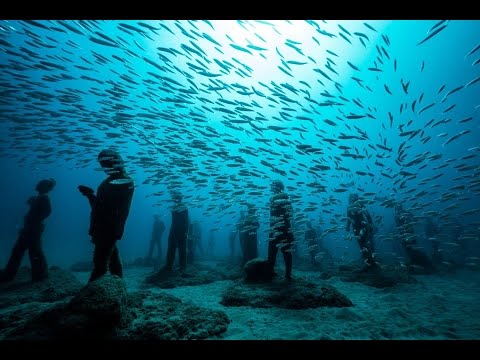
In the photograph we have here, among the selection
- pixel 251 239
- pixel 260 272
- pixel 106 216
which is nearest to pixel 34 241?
pixel 106 216

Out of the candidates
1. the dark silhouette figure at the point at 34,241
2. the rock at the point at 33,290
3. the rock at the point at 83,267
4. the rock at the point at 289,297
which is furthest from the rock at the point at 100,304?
the rock at the point at 83,267

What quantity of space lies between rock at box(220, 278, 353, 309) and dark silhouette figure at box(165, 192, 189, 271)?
11.8 ft

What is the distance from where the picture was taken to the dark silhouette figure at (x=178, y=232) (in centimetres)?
866

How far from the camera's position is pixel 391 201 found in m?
8.45

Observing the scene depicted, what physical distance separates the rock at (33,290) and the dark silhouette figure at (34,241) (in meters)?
0.30

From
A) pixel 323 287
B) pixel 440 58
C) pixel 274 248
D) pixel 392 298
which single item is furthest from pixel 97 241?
pixel 440 58

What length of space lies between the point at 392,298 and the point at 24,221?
1104 centimetres

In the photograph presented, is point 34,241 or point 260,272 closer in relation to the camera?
point 260,272

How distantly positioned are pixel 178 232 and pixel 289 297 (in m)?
5.13

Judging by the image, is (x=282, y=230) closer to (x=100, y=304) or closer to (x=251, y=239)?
(x=251, y=239)

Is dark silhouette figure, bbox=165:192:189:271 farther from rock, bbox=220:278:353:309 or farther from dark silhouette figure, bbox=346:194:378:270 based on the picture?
dark silhouette figure, bbox=346:194:378:270

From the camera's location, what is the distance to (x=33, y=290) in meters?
6.06

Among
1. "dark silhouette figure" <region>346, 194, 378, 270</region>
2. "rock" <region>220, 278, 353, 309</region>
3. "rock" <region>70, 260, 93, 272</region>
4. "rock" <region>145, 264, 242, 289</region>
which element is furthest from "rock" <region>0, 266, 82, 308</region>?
"dark silhouette figure" <region>346, 194, 378, 270</region>

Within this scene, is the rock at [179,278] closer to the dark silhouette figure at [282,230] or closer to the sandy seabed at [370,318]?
the sandy seabed at [370,318]
